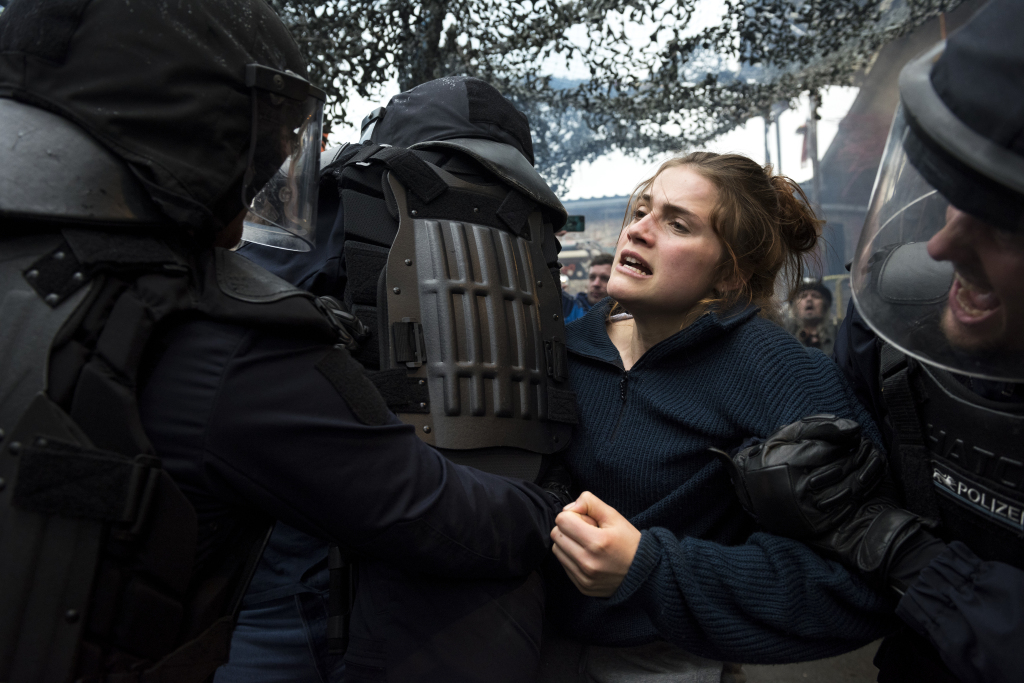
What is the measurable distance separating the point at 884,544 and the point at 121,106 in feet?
→ 4.57

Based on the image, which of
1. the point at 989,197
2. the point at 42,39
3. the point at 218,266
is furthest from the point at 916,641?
the point at 42,39

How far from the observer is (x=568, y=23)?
5707 mm

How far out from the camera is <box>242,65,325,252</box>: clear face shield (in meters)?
1.12

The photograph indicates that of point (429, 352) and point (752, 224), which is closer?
point (429, 352)

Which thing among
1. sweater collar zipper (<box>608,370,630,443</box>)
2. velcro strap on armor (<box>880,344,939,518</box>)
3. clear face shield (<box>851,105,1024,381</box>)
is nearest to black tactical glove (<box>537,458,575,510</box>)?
sweater collar zipper (<box>608,370,630,443</box>)

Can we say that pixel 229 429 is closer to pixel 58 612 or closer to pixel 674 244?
pixel 58 612

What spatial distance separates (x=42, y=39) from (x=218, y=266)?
1.26ft

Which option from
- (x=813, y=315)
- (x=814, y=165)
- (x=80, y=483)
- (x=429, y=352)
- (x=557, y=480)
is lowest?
(x=813, y=315)

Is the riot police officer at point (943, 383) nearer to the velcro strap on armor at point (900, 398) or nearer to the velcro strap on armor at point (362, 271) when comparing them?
the velcro strap on armor at point (900, 398)

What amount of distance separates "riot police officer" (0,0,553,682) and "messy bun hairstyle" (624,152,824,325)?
102 centimetres

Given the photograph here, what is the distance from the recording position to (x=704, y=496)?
158 centimetres

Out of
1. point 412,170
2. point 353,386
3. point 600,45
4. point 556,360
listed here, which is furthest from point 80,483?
point 600,45

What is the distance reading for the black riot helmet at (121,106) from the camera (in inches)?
37.8

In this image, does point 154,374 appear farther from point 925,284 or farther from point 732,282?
point 732,282
